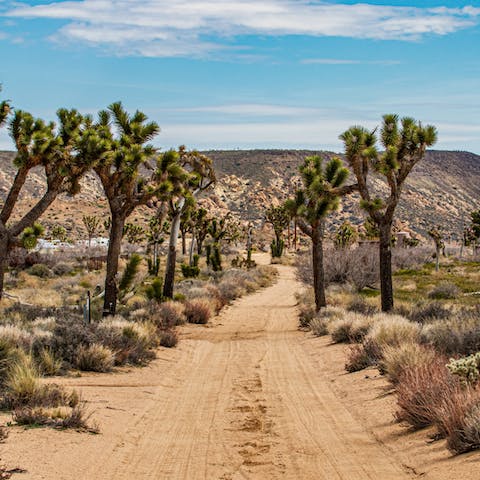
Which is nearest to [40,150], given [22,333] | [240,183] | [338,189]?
[22,333]

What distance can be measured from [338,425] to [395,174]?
13.8 m

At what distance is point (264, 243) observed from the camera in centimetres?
11225

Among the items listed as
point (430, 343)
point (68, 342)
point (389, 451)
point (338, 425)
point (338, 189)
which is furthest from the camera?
point (338, 189)

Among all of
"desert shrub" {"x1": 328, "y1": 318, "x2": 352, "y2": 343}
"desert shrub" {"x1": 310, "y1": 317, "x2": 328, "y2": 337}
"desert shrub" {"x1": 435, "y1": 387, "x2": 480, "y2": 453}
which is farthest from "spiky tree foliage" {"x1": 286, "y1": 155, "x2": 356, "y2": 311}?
"desert shrub" {"x1": 435, "y1": 387, "x2": 480, "y2": 453}

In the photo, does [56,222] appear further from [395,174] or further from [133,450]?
[133,450]

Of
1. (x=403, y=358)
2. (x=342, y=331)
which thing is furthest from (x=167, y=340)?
(x=403, y=358)

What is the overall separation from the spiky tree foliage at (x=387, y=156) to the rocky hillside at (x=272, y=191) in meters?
84.1

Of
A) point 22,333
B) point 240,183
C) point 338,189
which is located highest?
point 240,183

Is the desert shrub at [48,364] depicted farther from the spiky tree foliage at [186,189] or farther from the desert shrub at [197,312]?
the spiky tree foliage at [186,189]

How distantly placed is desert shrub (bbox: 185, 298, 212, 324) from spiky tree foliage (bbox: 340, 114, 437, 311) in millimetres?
6369

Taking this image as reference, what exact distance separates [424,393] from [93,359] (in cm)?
701

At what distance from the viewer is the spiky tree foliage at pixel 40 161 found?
18.9 m

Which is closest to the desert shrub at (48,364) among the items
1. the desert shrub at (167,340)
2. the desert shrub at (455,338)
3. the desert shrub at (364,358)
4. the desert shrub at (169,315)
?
the desert shrub at (167,340)

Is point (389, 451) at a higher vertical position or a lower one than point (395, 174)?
lower
